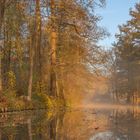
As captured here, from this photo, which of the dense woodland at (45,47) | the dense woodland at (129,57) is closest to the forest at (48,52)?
the dense woodland at (45,47)

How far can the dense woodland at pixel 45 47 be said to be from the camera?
24672 mm

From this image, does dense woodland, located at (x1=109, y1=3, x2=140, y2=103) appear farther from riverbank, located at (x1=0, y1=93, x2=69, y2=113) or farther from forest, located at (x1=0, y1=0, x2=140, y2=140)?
riverbank, located at (x1=0, y1=93, x2=69, y2=113)

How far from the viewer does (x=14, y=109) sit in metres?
20.9

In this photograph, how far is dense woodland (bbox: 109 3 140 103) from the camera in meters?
71.9

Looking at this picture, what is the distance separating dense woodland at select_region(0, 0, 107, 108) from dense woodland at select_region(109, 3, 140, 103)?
3510 centimetres

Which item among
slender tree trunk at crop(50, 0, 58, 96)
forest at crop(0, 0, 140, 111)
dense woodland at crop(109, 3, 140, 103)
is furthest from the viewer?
dense woodland at crop(109, 3, 140, 103)

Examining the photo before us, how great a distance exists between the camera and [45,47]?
126 ft

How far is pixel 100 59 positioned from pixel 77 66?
4.59 m

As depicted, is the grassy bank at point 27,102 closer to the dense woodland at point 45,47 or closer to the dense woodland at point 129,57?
the dense woodland at point 45,47

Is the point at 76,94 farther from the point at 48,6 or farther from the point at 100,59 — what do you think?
the point at 48,6

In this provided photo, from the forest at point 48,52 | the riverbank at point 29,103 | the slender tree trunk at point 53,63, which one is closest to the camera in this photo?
the riverbank at point 29,103

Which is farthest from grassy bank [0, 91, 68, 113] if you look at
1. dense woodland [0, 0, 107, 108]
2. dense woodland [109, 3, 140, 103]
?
dense woodland [109, 3, 140, 103]

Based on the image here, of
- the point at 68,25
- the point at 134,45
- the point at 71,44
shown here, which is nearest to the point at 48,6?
the point at 68,25

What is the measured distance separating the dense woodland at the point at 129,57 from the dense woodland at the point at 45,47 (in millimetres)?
35100
